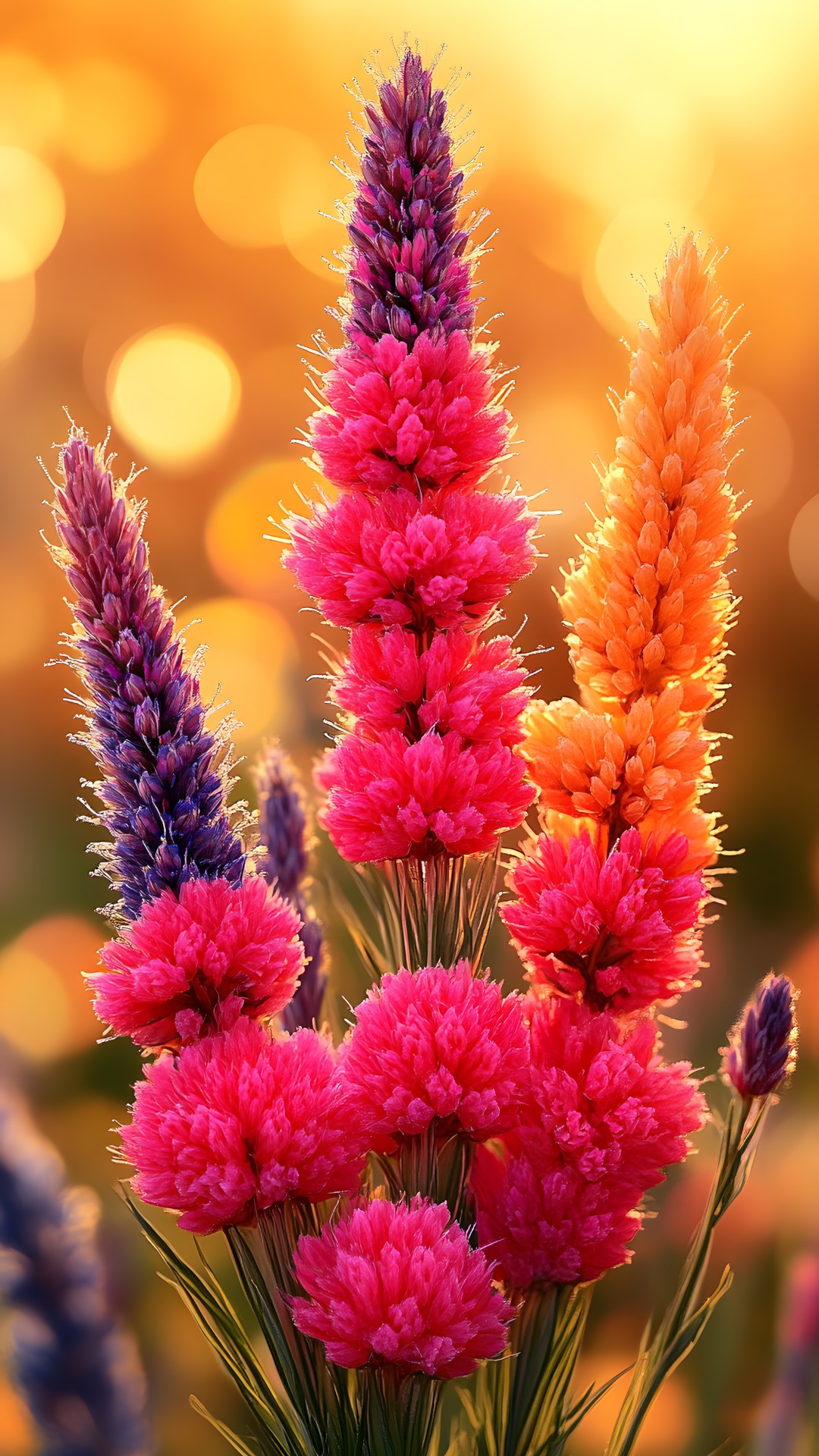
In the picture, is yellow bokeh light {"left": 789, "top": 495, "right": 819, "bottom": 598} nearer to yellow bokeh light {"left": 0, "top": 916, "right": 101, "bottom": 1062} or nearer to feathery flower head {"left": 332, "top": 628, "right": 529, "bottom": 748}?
yellow bokeh light {"left": 0, "top": 916, "right": 101, "bottom": 1062}

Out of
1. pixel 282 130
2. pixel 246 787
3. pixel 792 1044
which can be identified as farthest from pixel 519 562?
pixel 282 130

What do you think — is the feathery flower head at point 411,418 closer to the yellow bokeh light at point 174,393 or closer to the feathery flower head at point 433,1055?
the feathery flower head at point 433,1055

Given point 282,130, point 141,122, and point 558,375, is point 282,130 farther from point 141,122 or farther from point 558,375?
point 558,375

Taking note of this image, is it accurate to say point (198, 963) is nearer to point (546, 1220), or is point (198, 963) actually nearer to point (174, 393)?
point (546, 1220)

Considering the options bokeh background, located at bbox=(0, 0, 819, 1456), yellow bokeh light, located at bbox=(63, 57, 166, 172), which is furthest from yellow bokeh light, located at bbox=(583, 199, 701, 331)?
yellow bokeh light, located at bbox=(63, 57, 166, 172)

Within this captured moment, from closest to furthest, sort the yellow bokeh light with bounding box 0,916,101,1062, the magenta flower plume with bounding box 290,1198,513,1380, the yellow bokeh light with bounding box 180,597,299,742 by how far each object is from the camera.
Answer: the magenta flower plume with bounding box 290,1198,513,1380 → the yellow bokeh light with bounding box 180,597,299,742 → the yellow bokeh light with bounding box 0,916,101,1062

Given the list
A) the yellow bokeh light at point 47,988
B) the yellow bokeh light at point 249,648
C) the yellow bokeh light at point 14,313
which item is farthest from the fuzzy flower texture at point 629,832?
the yellow bokeh light at point 14,313
